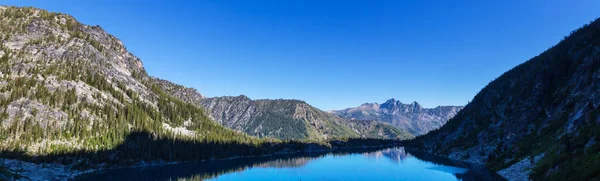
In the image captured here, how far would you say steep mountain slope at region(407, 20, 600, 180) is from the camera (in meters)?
67.1

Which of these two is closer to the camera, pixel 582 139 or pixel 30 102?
pixel 582 139

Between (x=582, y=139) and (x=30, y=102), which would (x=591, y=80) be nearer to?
(x=582, y=139)

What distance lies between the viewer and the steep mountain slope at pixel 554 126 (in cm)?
6712

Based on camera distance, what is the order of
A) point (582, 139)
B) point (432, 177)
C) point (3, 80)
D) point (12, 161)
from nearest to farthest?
point (582, 139)
point (12, 161)
point (432, 177)
point (3, 80)

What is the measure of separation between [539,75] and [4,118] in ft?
924

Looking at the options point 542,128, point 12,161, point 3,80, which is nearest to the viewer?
point 12,161

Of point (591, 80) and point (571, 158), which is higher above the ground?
point (591, 80)

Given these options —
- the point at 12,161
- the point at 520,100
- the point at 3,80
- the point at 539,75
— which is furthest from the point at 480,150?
the point at 3,80

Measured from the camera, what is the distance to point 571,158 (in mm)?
64875

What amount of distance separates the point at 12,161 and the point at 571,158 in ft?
535

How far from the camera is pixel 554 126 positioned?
120938 mm

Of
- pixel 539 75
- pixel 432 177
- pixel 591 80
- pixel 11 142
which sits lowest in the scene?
pixel 432 177

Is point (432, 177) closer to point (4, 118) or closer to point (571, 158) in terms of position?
point (571, 158)

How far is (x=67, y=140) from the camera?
158 m
